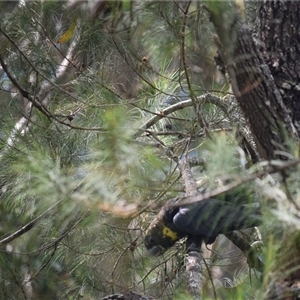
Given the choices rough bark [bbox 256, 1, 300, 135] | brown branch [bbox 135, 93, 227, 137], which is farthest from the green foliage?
rough bark [bbox 256, 1, 300, 135]

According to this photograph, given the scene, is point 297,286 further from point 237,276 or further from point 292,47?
point 237,276

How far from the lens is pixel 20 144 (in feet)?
5.95

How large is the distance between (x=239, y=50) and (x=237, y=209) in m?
0.27

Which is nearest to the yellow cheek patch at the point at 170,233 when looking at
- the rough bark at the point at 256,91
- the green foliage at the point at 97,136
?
the green foliage at the point at 97,136

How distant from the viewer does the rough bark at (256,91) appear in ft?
3.84

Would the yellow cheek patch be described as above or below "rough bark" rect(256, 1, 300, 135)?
below

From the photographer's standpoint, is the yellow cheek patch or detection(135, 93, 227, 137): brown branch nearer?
the yellow cheek patch

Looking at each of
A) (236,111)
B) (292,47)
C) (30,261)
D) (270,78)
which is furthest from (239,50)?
(30,261)

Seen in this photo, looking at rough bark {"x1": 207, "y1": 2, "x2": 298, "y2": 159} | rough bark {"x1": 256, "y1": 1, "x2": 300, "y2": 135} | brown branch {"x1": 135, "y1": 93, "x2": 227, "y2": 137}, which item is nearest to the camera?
rough bark {"x1": 207, "y1": 2, "x2": 298, "y2": 159}

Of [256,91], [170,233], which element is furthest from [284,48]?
[170,233]

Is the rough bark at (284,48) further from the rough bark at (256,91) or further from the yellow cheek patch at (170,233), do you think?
the yellow cheek patch at (170,233)

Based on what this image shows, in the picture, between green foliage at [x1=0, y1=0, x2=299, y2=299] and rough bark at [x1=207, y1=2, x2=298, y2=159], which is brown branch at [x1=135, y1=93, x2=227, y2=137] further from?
rough bark at [x1=207, y1=2, x2=298, y2=159]

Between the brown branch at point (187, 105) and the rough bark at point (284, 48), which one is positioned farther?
the brown branch at point (187, 105)

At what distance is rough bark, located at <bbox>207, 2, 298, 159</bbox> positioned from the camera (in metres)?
1.17
